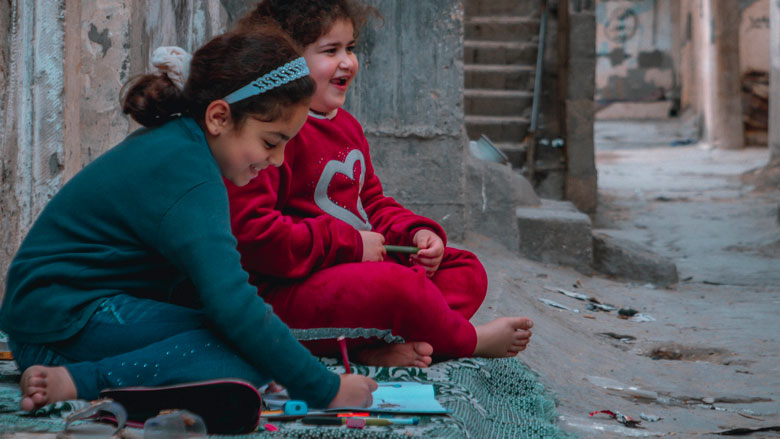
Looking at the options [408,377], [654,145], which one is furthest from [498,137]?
[654,145]

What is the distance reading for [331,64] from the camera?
252cm

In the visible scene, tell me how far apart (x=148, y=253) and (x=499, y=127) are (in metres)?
6.78

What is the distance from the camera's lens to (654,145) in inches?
634

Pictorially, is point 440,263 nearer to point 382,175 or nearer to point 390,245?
point 390,245

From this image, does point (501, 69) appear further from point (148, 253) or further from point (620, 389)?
point (148, 253)

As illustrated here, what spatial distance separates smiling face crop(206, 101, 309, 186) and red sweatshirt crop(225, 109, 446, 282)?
337mm

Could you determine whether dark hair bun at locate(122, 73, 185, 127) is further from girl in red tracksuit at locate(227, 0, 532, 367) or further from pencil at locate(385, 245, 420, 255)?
pencil at locate(385, 245, 420, 255)

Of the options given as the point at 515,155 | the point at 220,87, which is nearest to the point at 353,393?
the point at 220,87

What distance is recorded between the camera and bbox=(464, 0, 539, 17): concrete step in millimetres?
8664

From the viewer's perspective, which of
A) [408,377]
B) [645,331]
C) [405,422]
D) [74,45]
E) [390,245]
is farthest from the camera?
[645,331]

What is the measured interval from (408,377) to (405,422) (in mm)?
414

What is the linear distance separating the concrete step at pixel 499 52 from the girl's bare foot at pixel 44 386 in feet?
23.8

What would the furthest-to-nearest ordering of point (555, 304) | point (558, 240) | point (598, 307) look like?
point (558, 240), point (598, 307), point (555, 304)

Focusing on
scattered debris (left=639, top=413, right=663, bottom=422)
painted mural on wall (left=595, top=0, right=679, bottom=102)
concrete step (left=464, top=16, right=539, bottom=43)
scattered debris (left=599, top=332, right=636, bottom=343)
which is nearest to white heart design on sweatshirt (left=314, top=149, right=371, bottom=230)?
scattered debris (left=639, top=413, right=663, bottom=422)
